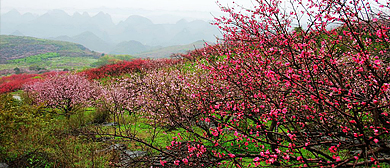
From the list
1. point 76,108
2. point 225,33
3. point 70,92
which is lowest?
point 76,108

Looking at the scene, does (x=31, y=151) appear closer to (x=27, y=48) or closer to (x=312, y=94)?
(x=312, y=94)

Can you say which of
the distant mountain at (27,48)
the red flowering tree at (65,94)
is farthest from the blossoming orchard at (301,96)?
the distant mountain at (27,48)

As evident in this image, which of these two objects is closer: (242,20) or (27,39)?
(242,20)

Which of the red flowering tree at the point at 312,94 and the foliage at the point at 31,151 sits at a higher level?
the red flowering tree at the point at 312,94

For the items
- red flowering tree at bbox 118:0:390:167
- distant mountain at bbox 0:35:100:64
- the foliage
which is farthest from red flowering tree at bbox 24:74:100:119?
distant mountain at bbox 0:35:100:64

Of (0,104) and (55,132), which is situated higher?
(0,104)

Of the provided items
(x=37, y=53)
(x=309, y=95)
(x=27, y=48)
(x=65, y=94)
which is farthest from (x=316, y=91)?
(x=27, y=48)

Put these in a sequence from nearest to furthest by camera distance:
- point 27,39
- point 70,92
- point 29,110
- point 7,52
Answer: point 29,110, point 70,92, point 7,52, point 27,39

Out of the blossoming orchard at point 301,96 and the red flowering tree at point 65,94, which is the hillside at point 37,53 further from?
the blossoming orchard at point 301,96

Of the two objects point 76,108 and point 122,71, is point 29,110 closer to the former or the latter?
point 76,108

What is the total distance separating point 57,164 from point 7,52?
6363 inches

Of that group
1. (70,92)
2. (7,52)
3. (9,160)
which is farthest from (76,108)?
(7,52)

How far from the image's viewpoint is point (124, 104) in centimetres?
1630

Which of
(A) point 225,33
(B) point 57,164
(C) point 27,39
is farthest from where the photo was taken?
(C) point 27,39
